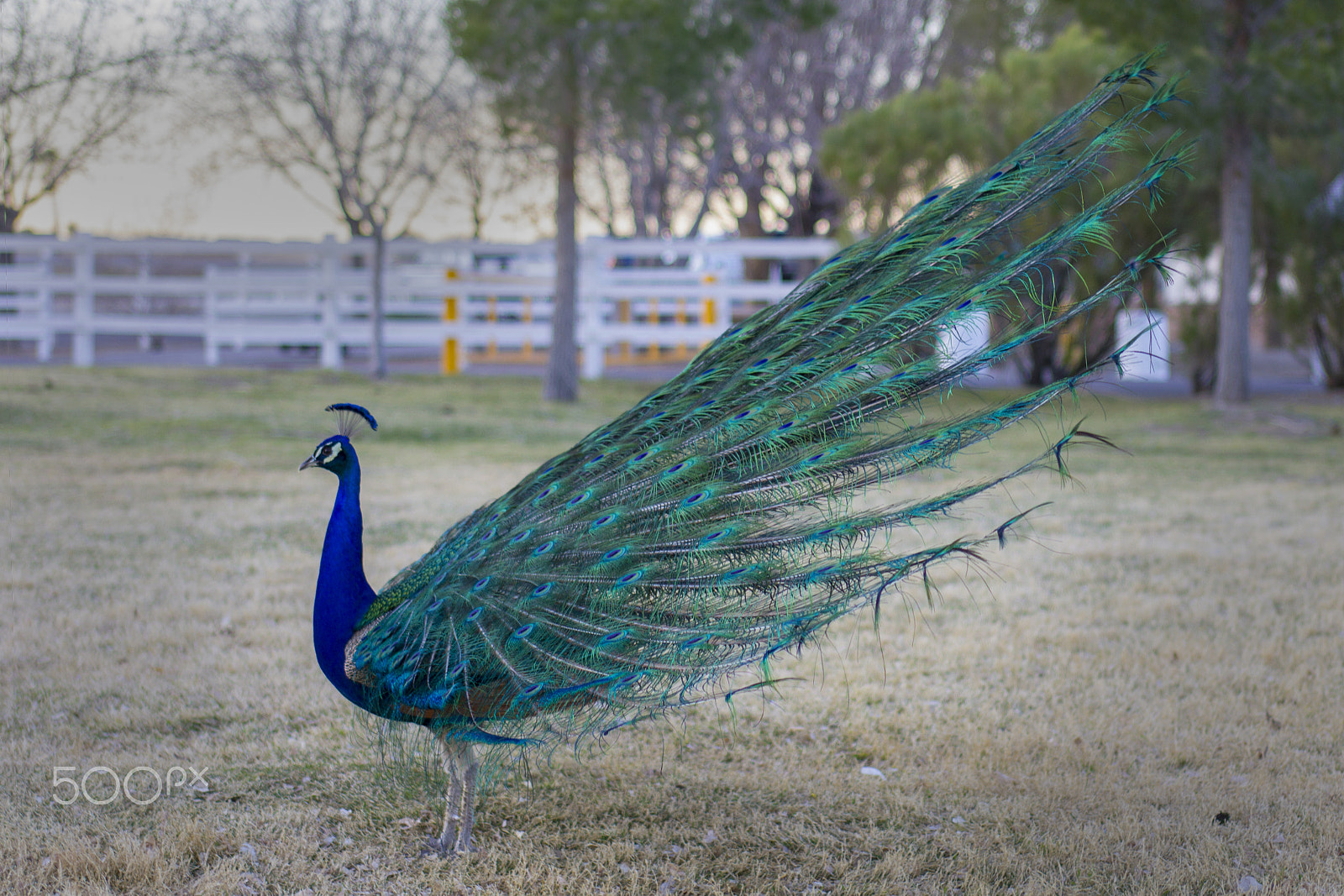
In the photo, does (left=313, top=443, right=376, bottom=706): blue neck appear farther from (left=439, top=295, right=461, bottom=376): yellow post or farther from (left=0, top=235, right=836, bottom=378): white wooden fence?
(left=439, top=295, right=461, bottom=376): yellow post

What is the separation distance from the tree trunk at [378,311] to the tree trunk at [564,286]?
2836mm

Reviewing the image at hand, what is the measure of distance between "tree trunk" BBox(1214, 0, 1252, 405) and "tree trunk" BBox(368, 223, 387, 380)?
11.1 meters

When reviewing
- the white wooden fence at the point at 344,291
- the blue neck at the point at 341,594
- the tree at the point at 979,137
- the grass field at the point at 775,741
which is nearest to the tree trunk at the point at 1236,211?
the tree at the point at 979,137

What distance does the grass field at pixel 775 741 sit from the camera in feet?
9.16

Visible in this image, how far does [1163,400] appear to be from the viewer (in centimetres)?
1477

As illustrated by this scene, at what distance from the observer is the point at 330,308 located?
55.7 feet

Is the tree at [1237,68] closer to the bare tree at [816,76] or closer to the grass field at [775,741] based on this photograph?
the grass field at [775,741]

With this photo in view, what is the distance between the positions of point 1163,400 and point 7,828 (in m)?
14.8

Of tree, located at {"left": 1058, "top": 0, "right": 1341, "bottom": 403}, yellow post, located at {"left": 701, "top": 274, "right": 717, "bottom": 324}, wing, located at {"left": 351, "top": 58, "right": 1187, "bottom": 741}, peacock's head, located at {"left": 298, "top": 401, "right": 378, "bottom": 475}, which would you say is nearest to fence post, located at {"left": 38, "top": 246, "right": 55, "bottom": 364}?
yellow post, located at {"left": 701, "top": 274, "right": 717, "bottom": 324}

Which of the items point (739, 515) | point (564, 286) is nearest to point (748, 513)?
point (739, 515)

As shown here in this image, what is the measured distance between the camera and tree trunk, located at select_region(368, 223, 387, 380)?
1571 centimetres

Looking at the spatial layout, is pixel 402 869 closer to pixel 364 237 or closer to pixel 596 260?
pixel 596 260

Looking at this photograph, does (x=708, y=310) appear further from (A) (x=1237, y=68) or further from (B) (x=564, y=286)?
(A) (x=1237, y=68)

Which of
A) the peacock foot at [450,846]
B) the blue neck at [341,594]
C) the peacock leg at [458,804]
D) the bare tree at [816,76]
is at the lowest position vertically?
the peacock foot at [450,846]
